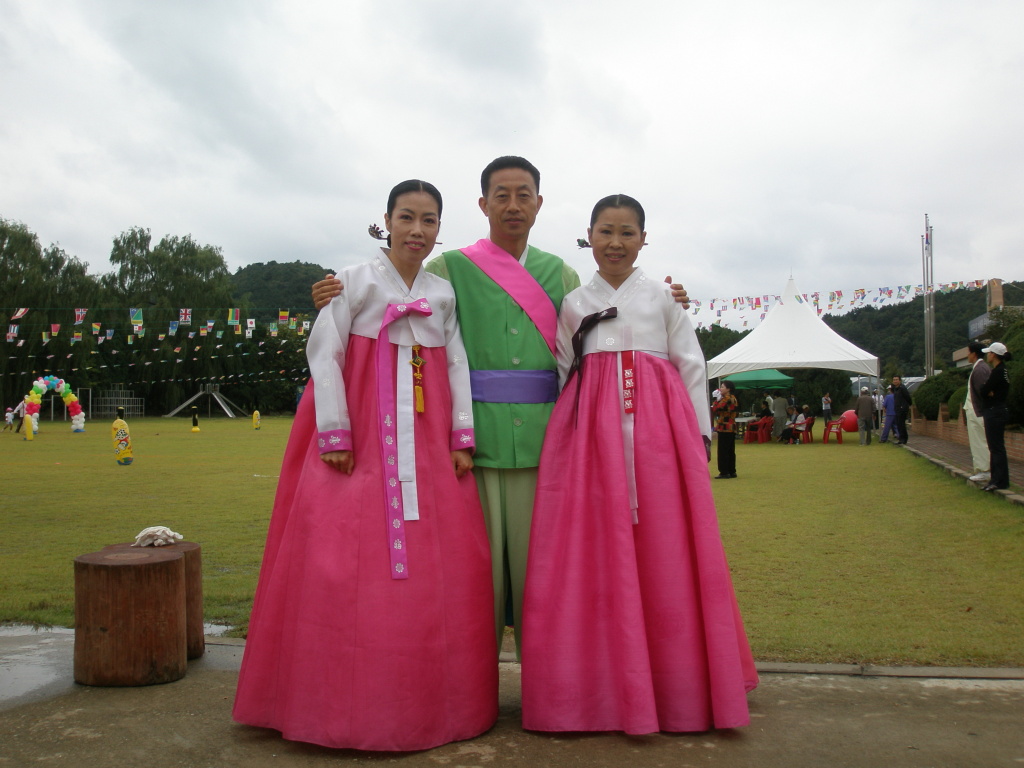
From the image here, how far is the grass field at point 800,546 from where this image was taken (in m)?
4.35

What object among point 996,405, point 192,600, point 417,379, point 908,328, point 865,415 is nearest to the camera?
point 417,379

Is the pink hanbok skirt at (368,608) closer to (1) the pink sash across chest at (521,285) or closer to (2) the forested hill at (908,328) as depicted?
(1) the pink sash across chest at (521,285)

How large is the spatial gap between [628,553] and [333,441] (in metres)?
1.09

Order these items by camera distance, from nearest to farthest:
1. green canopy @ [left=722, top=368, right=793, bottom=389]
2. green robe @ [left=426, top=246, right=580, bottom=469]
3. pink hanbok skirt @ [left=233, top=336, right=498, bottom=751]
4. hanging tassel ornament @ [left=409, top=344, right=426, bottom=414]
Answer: pink hanbok skirt @ [left=233, top=336, right=498, bottom=751] → hanging tassel ornament @ [left=409, top=344, right=426, bottom=414] → green robe @ [left=426, top=246, right=580, bottom=469] → green canopy @ [left=722, top=368, right=793, bottom=389]

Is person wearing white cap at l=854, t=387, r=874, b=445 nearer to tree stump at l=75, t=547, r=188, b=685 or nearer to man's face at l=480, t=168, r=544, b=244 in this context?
man's face at l=480, t=168, r=544, b=244

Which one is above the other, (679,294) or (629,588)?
(679,294)

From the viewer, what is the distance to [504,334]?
3445 millimetres

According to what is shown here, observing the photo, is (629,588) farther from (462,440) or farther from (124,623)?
(124,623)

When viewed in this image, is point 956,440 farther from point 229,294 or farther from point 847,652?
point 229,294

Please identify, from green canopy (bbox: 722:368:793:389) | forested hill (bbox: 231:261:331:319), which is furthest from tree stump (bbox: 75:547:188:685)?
forested hill (bbox: 231:261:331:319)

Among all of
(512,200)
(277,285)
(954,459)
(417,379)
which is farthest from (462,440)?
(277,285)

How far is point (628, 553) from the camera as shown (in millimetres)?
3043

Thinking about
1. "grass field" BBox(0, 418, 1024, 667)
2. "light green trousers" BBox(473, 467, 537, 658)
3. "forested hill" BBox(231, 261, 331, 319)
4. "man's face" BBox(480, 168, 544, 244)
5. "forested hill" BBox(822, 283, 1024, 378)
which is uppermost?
"forested hill" BBox(231, 261, 331, 319)

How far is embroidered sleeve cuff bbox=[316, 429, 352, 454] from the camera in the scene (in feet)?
10.2
